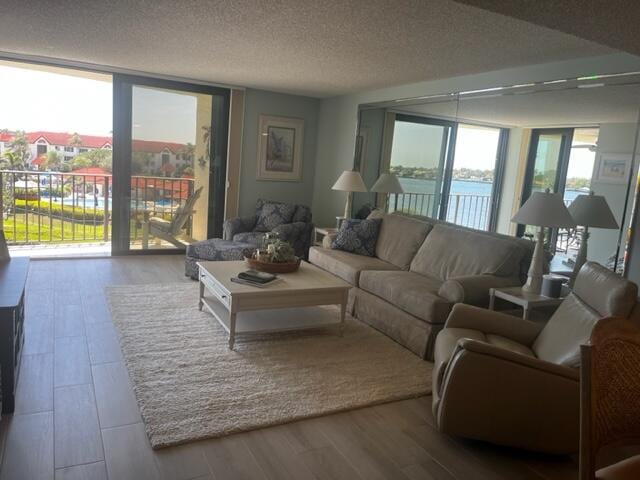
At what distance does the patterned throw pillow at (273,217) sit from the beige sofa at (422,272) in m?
1.06

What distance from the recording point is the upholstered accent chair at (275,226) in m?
5.26

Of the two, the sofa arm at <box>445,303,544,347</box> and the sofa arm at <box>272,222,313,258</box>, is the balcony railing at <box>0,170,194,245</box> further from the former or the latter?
the sofa arm at <box>445,303,544,347</box>

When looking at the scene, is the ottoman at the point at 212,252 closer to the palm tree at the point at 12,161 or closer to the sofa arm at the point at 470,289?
the sofa arm at the point at 470,289

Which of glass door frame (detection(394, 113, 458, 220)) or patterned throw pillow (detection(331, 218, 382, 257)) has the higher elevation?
glass door frame (detection(394, 113, 458, 220))

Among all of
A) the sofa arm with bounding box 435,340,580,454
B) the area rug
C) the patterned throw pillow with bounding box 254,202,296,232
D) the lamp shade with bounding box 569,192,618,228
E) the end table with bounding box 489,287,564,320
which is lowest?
the area rug

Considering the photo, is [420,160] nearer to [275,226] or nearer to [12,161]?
[275,226]

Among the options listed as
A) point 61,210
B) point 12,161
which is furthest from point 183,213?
point 12,161

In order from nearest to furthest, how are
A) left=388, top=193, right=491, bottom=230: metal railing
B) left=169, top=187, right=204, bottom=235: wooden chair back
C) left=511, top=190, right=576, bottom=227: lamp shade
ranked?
left=511, top=190, right=576, bottom=227: lamp shade, left=388, top=193, right=491, bottom=230: metal railing, left=169, top=187, right=204, bottom=235: wooden chair back

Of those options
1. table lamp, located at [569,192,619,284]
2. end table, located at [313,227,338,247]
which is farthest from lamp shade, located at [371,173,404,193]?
table lamp, located at [569,192,619,284]

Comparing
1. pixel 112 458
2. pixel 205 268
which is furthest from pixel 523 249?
pixel 112 458

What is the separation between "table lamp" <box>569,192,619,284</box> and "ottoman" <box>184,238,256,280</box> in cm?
288

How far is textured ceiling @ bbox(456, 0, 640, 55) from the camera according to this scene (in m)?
1.86

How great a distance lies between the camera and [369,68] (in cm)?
435

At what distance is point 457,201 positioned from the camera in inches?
183
